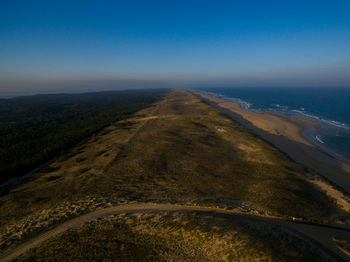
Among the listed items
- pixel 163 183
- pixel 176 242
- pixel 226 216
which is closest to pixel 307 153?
pixel 226 216

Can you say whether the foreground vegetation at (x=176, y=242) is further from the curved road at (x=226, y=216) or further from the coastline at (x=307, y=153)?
the coastline at (x=307, y=153)

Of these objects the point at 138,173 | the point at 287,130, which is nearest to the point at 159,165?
the point at 138,173

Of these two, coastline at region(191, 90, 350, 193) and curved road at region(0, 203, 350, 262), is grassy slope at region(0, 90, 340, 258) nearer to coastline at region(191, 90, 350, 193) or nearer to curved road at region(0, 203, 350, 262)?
curved road at region(0, 203, 350, 262)

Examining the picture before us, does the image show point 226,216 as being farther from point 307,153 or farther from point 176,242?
point 307,153

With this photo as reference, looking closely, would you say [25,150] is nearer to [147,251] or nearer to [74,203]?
[74,203]

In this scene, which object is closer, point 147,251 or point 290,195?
point 147,251

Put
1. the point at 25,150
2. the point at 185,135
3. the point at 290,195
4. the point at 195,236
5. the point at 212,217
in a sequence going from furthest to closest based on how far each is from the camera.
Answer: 1. the point at 185,135
2. the point at 25,150
3. the point at 290,195
4. the point at 212,217
5. the point at 195,236

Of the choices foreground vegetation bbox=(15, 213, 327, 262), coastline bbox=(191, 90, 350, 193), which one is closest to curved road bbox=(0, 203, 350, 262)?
foreground vegetation bbox=(15, 213, 327, 262)
